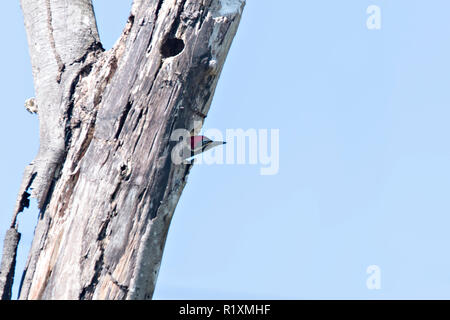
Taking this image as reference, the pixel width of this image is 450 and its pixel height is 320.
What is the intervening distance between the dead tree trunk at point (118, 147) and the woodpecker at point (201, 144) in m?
0.07

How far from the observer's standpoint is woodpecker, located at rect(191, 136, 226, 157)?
120 inches

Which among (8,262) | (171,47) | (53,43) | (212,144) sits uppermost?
(53,43)

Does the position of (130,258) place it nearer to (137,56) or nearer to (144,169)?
(144,169)

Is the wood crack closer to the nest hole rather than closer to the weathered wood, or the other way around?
the nest hole

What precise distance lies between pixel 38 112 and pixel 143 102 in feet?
1.98

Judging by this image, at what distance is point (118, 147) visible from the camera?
116 inches

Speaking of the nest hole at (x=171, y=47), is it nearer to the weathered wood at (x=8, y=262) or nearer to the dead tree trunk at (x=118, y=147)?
the dead tree trunk at (x=118, y=147)

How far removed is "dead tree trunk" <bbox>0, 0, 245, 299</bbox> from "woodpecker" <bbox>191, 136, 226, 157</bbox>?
7cm

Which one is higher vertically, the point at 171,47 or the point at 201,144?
the point at 171,47

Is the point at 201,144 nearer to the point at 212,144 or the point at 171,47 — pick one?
the point at 212,144

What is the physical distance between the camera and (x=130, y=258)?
2.86 meters

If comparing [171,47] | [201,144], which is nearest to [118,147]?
[201,144]

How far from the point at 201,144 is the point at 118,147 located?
377 millimetres
